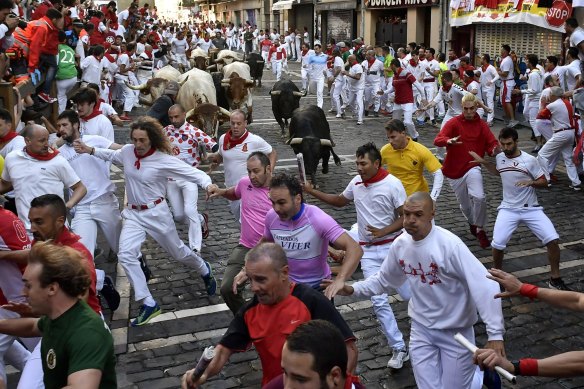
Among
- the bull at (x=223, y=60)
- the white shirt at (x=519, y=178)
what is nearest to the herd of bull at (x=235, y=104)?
the bull at (x=223, y=60)

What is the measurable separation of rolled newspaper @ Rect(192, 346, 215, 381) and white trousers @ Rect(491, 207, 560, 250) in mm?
5183

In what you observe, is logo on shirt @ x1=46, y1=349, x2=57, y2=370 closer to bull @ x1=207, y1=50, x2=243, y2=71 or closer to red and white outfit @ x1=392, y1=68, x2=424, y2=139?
red and white outfit @ x1=392, y1=68, x2=424, y2=139

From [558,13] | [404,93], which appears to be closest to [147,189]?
[404,93]

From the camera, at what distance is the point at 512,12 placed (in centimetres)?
2198

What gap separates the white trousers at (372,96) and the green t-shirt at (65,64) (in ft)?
32.0

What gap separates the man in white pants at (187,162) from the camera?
8.98m

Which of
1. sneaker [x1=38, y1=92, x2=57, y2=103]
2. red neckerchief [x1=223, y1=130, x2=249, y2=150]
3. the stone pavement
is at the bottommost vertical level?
the stone pavement

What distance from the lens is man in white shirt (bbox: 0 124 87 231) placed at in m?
6.95

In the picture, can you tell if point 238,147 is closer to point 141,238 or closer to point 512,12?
point 141,238

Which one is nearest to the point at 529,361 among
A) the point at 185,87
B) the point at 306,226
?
the point at 306,226

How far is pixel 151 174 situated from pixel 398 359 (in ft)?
10.4

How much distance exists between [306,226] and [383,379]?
64.5 inches

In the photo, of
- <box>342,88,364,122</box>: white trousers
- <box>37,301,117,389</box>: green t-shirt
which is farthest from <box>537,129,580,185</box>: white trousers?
<box>37,301,117,389</box>: green t-shirt

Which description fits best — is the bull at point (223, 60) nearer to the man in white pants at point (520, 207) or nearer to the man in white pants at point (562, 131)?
the man in white pants at point (562, 131)
